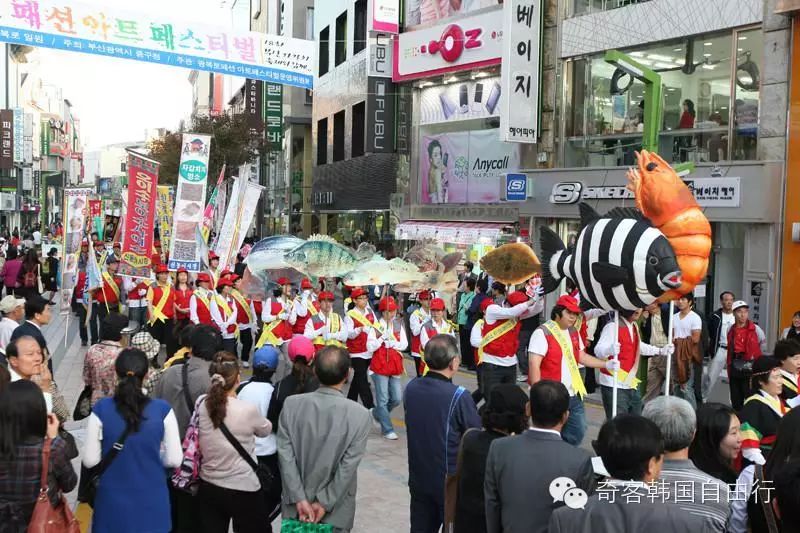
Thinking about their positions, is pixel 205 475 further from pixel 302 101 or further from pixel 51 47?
pixel 302 101

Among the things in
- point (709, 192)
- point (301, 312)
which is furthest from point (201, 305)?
point (709, 192)

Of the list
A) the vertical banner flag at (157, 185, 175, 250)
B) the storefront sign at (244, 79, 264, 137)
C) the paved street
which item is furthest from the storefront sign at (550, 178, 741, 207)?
the storefront sign at (244, 79, 264, 137)

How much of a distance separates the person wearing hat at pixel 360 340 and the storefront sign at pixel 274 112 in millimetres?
34764

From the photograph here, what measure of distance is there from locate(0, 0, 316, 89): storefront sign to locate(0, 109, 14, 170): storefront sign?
149ft

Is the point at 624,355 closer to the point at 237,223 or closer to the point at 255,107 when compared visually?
the point at 237,223

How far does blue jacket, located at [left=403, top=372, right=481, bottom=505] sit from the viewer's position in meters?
5.12

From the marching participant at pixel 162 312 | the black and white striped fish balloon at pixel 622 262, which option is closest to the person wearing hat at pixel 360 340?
the black and white striped fish balloon at pixel 622 262

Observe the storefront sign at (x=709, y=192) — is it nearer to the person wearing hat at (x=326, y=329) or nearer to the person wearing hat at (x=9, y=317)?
the person wearing hat at (x=326, y=329)

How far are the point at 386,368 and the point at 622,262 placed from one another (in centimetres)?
391

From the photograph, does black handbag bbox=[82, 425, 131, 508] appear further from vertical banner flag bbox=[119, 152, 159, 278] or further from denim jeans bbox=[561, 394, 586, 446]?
vertical banner flag bbox=[119, 152, 159, 278]

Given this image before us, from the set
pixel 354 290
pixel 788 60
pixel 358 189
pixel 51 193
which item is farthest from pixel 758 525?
pixel 51 193

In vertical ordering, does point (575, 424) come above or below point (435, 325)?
below

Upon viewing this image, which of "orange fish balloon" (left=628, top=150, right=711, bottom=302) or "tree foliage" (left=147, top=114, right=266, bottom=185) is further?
"tree foliage" (left=147, top=114, right=266, bottom=185)

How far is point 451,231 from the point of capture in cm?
2311
